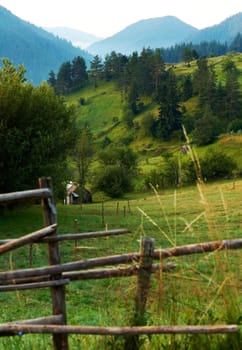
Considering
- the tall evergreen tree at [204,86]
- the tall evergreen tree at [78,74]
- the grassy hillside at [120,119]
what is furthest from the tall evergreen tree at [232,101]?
the tall evergreen tree at [78,74]

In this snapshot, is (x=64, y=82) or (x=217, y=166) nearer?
(x=217, y=166)

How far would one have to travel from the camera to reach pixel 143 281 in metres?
4.43

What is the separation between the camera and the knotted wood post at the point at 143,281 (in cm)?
435

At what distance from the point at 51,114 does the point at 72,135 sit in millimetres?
2939

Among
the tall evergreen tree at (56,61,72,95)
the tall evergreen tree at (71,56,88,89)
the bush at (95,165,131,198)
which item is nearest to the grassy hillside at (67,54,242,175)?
the tall evergreen tree at (71,56,88,89)

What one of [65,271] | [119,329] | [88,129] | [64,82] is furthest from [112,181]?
[64,82]

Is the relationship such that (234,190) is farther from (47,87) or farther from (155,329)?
(155,329)

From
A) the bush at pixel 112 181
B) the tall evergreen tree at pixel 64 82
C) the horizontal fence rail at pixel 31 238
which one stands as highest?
the tall evergreen tree at pixel 64 82

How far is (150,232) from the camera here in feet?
87.5

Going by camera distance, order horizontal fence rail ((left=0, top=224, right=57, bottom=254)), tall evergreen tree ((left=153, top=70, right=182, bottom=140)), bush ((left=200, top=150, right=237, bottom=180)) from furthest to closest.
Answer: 1. tall evergreen tree ((left=153, top=70, right=182, bottom=140))
2. bush ((left=200, top=150, right=237, bottom=180))
3. horizontal fence rail ((left=0, top=224, right=57, bottom=254))

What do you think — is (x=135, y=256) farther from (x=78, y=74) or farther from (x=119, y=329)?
(x=78, y=74)

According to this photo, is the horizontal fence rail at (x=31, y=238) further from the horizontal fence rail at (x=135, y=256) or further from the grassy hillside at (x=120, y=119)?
the grassy hillside at (x=120, y=119)

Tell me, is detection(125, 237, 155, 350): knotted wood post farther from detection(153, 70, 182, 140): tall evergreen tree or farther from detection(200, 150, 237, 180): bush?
detection(153, 70, 182, 140): tall evergreen tree

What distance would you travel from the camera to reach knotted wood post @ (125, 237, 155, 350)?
14.3 feet
